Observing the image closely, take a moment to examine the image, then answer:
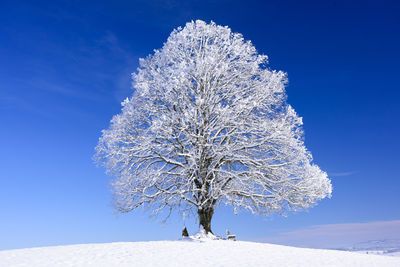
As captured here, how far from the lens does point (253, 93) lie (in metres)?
19.5

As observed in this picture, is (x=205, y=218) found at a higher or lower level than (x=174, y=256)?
higher

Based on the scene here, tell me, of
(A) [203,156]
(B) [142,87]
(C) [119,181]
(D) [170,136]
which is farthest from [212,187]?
(B) [142,87]

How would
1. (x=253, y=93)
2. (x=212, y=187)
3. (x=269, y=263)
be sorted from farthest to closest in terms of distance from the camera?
(x=253, y=93), (x=212, y=187), (x=269, y=263)

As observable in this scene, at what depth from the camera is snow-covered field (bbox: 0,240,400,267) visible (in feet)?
40.1

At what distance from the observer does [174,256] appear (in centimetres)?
1323

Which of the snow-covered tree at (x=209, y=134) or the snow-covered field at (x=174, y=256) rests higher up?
the snow-covered tree at (x=209, y=134)

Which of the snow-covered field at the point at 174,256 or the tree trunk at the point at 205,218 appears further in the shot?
the tree trunk at the point at 205,218

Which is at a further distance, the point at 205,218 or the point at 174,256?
the point at 205,218

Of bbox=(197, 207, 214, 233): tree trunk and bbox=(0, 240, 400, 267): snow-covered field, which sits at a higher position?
bbox=(197, 207, 214, 233): tree trunk

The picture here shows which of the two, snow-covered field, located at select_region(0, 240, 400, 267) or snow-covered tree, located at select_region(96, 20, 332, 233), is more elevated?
snow-covered tree, located at select_region(96, 20, 332, 233)

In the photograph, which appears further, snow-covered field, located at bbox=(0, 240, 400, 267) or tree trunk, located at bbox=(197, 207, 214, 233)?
tree trunk, located at bbox=(197, 207, 214, 233)

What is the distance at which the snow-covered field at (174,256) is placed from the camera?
40.1 feet

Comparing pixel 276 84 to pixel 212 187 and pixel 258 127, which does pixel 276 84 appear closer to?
pixel 258 127

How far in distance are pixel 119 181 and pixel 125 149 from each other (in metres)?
1.70
